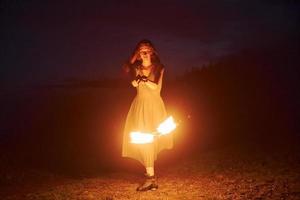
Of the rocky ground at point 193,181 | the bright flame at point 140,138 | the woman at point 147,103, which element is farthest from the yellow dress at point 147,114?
the rocky ground at point 193,181

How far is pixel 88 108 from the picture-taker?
87.9 ft

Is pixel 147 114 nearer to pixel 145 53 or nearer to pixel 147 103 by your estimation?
pixel 147 103

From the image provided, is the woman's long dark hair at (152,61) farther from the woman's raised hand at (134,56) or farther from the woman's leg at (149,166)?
the woman's leg at (149,166)

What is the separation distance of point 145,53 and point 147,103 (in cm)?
98

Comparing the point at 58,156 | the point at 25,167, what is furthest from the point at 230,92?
the point at 25,167

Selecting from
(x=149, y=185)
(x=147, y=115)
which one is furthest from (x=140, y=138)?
(x=149, y=185)

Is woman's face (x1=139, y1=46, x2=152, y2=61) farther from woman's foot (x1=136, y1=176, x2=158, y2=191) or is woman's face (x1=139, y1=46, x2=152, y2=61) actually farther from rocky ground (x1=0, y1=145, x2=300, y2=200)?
rocky ground (x1=0, y1=145, x2=300, y2=200)

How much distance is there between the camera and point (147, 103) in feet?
28.9

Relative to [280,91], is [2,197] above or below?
below

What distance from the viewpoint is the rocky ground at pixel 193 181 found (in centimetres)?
846

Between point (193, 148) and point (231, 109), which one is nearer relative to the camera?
point (193, 148)

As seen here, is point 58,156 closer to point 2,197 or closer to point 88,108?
point 2,197

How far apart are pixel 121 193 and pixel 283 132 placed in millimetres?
7399

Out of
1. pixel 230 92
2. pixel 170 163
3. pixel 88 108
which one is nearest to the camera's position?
pixel 170 163
